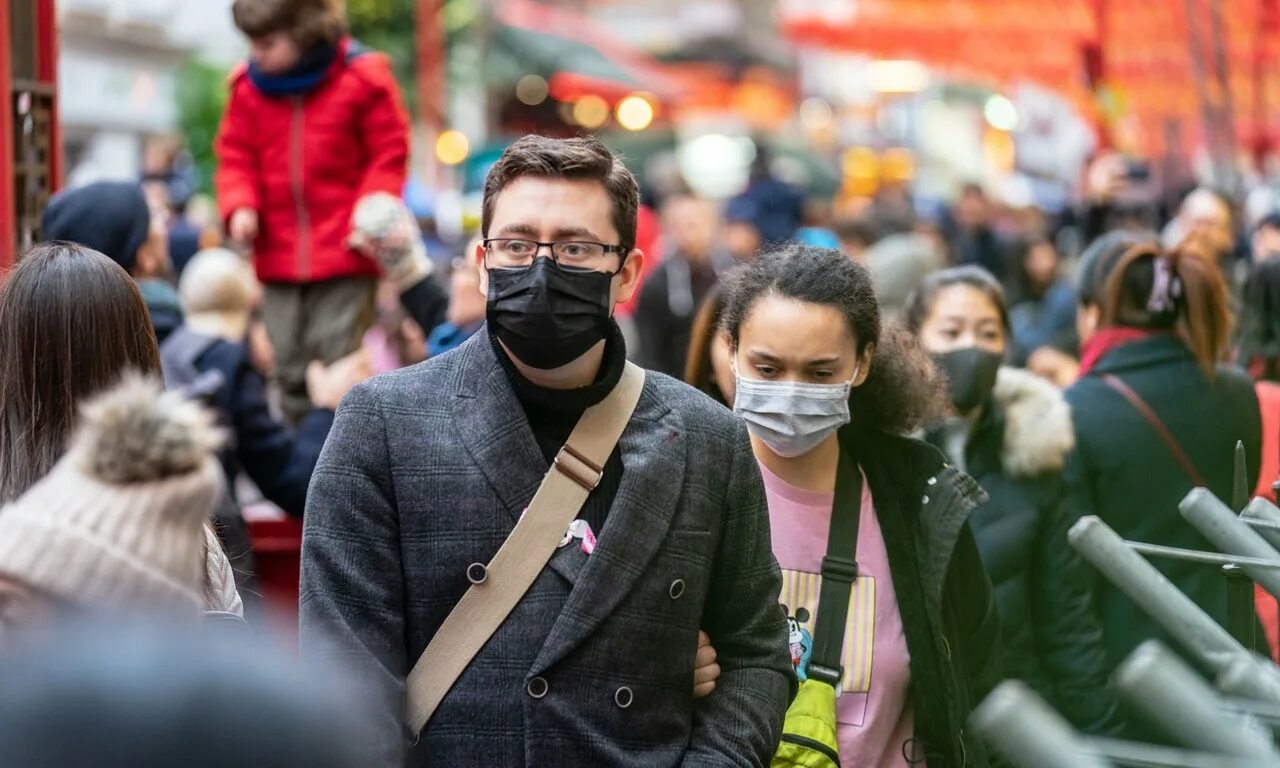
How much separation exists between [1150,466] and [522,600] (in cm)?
316

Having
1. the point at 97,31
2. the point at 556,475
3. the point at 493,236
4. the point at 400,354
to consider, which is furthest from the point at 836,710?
the point at 97,31

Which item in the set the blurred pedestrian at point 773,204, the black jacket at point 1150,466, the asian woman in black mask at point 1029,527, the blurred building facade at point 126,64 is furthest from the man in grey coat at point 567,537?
the blurred building facade at point 126,64

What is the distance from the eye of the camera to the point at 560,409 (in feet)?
12.2

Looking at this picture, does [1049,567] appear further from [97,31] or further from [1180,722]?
[97,31]

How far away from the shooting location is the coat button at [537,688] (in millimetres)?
3518

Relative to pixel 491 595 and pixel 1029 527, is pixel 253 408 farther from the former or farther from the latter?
pixel 491 595

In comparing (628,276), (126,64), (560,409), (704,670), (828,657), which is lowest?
(828,657)

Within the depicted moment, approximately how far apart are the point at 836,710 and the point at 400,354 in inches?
201

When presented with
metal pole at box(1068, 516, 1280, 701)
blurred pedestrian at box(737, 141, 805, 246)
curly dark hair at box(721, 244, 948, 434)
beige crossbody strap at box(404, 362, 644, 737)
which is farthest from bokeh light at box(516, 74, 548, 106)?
metal pole at box(1068, 516, 1280, 701)

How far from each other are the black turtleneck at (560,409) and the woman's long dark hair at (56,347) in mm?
666

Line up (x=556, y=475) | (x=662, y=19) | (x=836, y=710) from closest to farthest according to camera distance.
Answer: (x=556, y=475), (x=836, y=710), (x=662, y=19)

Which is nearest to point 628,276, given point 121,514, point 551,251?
point 551,251

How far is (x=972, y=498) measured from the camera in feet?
15.0

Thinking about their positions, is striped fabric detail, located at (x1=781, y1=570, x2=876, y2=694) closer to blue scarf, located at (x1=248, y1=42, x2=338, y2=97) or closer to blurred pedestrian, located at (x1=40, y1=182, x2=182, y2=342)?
blurred pedestrian, located at (x1=40, y1=182, x2=182, y2=342)
